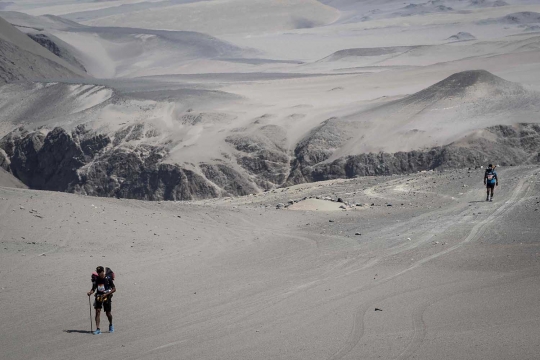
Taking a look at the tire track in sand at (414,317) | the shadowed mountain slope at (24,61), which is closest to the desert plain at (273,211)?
the tire track in sand at (414,317)

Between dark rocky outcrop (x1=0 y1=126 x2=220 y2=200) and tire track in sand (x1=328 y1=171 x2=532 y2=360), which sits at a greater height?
tire track in sand (x1=328 y1=171 x2=532 y2=360)

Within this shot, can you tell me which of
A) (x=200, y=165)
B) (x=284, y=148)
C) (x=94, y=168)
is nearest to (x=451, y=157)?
(x=284, y=148)

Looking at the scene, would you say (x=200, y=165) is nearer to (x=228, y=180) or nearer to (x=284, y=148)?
(x=228, y=180)

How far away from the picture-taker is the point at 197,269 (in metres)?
14.9

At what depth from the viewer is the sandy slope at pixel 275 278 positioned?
10.1m

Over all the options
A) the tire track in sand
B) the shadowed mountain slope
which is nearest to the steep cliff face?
the tire track in sand

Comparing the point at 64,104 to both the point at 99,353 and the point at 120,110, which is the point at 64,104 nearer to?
the point at 120,110

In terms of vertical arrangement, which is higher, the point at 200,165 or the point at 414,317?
the point at 414,317

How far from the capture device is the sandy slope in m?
10.1

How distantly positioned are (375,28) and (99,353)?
115 metres

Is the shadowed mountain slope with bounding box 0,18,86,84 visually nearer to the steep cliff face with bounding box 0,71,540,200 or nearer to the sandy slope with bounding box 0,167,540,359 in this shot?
the steep cliff face with bounding box 0,71,540,200

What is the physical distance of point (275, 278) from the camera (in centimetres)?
1383

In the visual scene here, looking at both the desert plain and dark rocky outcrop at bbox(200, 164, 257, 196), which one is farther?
dark rocky outcrop at bbox(200, 164, 257, 196)

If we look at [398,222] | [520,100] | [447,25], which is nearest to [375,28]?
[447,25]
